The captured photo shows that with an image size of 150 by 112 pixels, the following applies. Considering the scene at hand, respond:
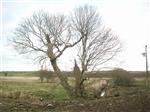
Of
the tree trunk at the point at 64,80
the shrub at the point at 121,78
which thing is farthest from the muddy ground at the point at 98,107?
the shrub at the point at 121,78

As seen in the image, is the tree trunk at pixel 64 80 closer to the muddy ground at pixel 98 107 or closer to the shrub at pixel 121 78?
the shrub at pixel 121 78

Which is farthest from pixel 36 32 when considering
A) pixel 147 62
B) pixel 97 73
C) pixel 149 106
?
pixel 149 106

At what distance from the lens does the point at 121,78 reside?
32625mm

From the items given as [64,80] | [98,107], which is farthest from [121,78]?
[98,107]

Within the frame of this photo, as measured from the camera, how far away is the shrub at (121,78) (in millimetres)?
29487

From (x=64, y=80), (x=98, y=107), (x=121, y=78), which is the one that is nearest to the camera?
(x=98, y=107)

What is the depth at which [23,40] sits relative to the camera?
27.8 meters

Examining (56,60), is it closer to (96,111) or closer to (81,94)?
(81,94)

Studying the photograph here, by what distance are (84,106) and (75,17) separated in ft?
52.2

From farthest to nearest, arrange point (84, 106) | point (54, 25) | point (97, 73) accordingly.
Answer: point (54, 25), point (97, 73), point (84, 106)

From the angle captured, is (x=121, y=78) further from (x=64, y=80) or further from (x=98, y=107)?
(x=98, y=107)

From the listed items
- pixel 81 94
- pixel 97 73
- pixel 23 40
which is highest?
pixel 23 40

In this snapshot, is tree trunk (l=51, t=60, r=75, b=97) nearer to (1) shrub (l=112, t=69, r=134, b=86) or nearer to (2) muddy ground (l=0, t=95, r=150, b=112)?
(1) shrub (l=112, t=69, r=134, b=86)

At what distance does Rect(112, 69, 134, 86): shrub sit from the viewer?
2949cm
